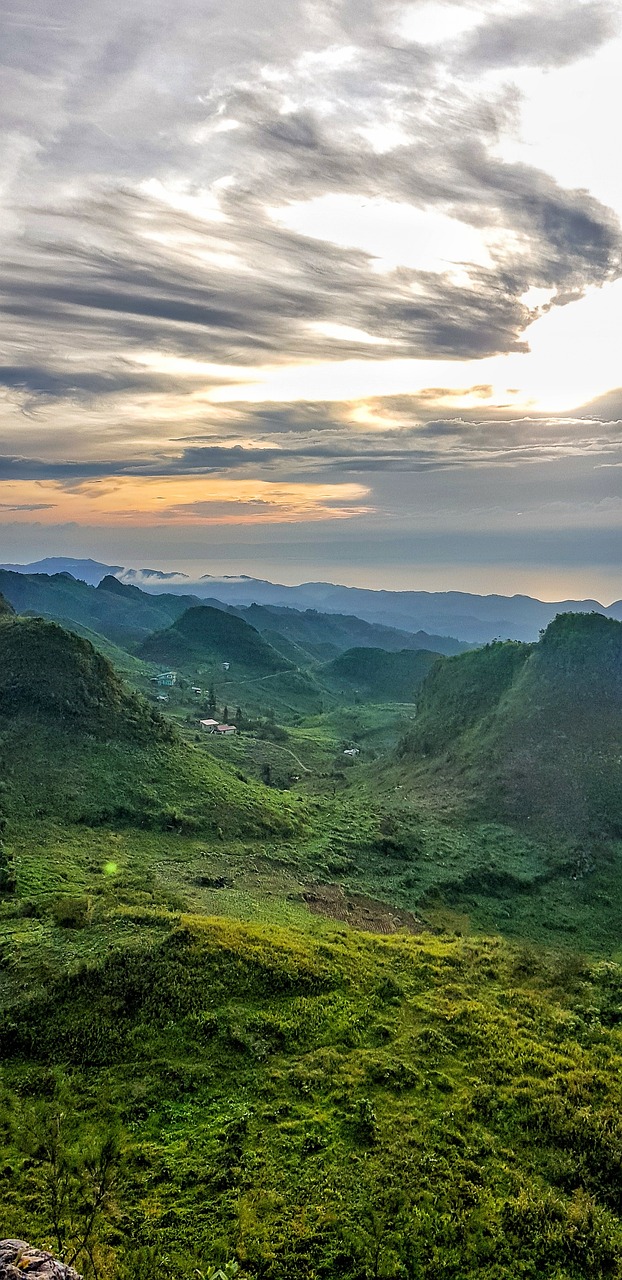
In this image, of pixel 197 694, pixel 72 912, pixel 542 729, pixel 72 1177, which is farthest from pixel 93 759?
pixel 197 694

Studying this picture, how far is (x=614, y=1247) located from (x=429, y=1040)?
9.11 meters

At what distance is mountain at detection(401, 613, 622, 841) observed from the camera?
61000mm

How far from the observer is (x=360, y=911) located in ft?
139

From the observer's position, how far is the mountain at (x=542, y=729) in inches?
2402

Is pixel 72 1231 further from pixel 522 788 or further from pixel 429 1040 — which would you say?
pixel 522 788

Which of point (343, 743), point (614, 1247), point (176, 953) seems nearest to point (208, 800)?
point (176, 953)

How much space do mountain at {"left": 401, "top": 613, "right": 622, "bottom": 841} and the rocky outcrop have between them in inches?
2153

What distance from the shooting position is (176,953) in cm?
2691

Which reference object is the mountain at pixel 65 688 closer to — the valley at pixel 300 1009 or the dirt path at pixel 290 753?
the valley at pixel 300 1009

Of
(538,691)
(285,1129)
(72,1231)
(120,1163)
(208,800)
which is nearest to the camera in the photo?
(72,1231)

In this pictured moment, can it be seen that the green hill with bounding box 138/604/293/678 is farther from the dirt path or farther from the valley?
the valley

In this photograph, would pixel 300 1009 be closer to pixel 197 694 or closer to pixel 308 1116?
pixel 308 1116

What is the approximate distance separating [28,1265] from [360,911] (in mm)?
33201

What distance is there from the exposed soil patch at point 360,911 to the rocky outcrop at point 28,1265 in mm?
28756
